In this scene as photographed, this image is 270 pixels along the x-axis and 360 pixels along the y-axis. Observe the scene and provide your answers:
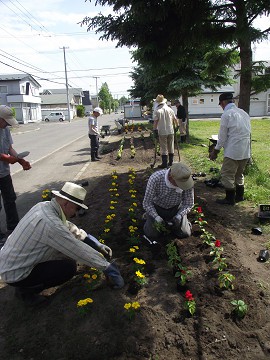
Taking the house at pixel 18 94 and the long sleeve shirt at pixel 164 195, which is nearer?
the long sleeve shirt at pixel 164 195

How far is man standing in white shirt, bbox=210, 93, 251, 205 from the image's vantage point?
232 inches

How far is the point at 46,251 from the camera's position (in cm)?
315

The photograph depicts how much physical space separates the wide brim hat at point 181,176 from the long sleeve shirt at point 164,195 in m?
0.23

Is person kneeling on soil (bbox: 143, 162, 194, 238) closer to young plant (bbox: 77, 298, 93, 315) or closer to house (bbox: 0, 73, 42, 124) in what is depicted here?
young plant (bbox: 77, 298, 93, 315)

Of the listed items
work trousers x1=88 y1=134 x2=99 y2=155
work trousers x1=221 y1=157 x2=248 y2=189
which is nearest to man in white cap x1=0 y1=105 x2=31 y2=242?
work trousers x1=221 y1=157 x2=248 y2=189

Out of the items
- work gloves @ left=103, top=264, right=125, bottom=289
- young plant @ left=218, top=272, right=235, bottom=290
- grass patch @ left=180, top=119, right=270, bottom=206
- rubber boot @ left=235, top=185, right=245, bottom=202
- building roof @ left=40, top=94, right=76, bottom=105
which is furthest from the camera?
building roof @ left=40, top=94, right=76, bottom=105

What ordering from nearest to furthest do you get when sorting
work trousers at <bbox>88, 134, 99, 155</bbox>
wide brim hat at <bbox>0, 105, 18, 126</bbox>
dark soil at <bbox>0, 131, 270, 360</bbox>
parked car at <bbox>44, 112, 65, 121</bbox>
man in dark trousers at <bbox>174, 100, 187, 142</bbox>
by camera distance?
1. dark soil at <bbox>0, 131, 270, 360</bbox>
2. wide brim hat at <bbox>0, 105, 18, 126</bbox>
3. work trousers at <bbox>88, 134, 99, 155</bbox>
4. man in dark trousers at <bbox>174, 100, 187, 142</bbox>
5. parked car at <bbox>44, 112, 65, 121</bbox>

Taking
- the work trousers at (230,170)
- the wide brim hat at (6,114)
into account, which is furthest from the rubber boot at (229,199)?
the wide brim hat at (6,114)

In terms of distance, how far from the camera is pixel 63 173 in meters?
9.83

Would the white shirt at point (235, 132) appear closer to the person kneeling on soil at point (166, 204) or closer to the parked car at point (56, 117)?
the person kneeling on soil at point (166, 204)

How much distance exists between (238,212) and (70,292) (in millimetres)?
3650

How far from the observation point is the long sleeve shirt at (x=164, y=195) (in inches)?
171

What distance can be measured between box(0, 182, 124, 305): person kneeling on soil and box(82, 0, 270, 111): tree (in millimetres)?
4334

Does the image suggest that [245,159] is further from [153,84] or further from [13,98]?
[13,98]
